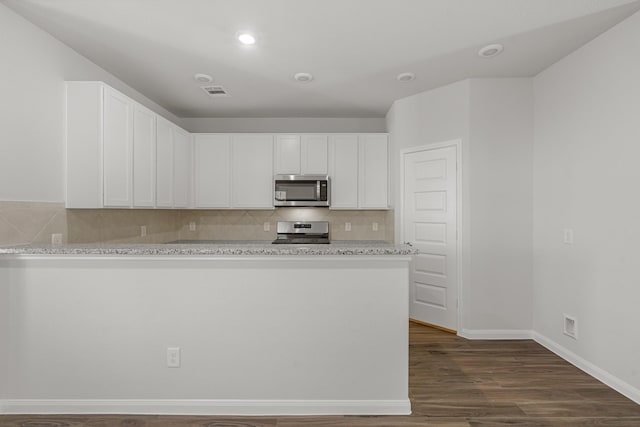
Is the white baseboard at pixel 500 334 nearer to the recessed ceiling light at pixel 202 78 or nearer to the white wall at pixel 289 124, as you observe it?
the white wall at pixel 289 124

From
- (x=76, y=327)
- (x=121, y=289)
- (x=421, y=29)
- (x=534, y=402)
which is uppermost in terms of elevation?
(x=421, y=29)

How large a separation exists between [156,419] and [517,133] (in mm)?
3911

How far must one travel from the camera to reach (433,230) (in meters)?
3.64

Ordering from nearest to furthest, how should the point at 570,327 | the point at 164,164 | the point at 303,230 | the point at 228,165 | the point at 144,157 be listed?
the point at 570,327 < the point at 144,157 < the point at 164,164 < the point at 228,165 < the point at 303,230

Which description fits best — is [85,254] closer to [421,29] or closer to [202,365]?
[202,365]

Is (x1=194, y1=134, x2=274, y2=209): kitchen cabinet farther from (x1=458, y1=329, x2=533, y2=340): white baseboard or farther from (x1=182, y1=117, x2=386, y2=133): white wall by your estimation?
(x1=458, y1=329, x2=533, y2=340): white baseboard

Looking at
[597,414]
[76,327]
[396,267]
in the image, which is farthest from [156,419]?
[597,414]

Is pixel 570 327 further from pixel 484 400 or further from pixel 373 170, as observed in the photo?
pixel 373 170

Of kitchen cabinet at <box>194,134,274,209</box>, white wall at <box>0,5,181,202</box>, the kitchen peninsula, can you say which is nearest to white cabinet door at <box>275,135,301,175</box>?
kitchen cabinet at <box>194,134,274,209</box>

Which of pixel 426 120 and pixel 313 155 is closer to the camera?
pixel 426 120

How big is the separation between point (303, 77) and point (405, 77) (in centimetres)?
102

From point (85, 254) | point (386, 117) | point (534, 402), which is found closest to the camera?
point (85, 254)

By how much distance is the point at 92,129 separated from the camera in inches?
99.0

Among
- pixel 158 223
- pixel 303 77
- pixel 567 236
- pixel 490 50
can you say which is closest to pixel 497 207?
pixel 567 236
